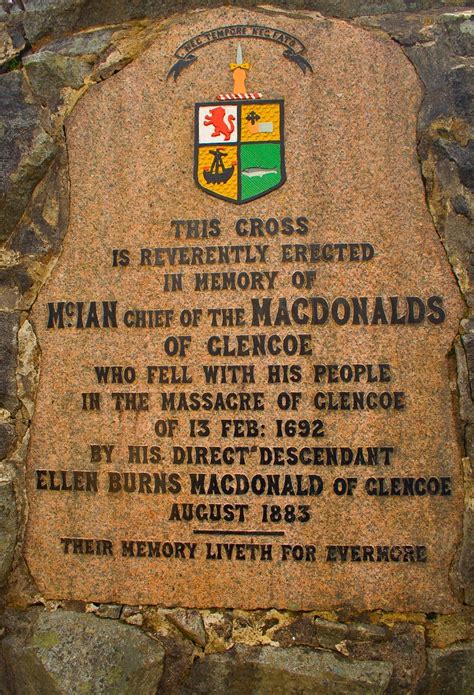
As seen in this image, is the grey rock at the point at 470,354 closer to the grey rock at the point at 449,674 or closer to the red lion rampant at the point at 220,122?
the grey rock at the point at 449,674

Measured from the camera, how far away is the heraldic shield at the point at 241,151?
2.56 m

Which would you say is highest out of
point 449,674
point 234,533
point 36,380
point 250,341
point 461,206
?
point 461,206

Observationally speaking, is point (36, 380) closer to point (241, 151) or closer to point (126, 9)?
point (241, 151)

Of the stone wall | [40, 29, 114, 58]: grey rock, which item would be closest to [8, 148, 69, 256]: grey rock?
the stone wall

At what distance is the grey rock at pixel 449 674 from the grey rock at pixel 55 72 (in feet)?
9.65

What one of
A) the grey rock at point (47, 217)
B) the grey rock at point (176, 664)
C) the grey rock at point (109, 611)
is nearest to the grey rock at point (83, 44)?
the grey rock at point (47, 217)

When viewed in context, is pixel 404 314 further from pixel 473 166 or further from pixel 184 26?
pixel 184 26

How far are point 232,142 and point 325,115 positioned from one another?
0.43 m

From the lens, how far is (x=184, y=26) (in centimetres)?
270

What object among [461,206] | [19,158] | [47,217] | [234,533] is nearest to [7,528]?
[234,533]

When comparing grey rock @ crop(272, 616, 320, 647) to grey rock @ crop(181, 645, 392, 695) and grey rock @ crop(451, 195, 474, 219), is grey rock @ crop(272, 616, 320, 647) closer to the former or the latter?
grey rock @ crop(181, 645, 392, 695)

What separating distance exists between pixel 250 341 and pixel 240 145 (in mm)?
880

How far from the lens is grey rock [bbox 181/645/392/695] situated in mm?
2252

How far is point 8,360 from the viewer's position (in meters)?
2.61
